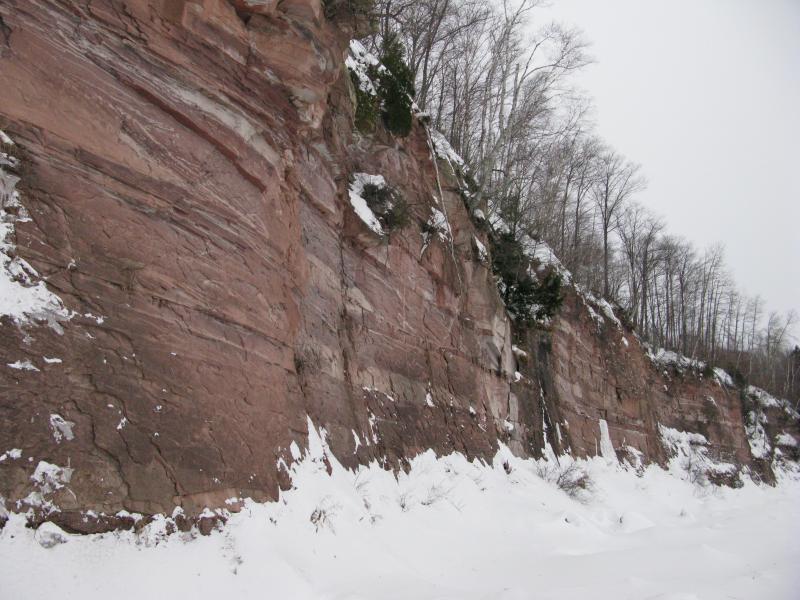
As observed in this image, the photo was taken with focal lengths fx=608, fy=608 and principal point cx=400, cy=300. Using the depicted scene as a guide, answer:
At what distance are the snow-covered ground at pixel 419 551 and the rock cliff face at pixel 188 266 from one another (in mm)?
351

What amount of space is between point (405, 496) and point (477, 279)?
709cm

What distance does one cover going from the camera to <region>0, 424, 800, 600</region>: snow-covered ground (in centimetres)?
421

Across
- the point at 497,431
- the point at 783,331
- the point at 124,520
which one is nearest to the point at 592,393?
the point at 497,431

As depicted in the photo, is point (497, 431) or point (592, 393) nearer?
→ point (497, 431)

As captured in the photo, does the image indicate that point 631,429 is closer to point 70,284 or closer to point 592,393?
point 592,393

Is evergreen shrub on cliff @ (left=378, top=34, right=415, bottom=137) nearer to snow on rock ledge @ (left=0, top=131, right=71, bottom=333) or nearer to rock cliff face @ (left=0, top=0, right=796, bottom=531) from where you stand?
rock cliff face @ (left=0, top=0, right=796, bottom=531)

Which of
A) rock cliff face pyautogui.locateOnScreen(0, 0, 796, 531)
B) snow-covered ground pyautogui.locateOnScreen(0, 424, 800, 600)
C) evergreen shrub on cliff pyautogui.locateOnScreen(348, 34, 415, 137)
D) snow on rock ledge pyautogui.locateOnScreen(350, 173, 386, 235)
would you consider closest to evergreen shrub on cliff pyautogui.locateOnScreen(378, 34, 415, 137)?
evergreen shrub on cliff pyautogui.locateOnScreen(348, 34, 415, 137)

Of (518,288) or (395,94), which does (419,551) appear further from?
(518,288)

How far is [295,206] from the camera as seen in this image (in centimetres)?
834

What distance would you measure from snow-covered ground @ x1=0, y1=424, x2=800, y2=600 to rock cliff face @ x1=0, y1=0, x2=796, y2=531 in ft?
1.15

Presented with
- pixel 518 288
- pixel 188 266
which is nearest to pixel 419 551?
pixel 188 266

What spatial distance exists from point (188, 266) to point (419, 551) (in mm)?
4516

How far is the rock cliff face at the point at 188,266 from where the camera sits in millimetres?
4523

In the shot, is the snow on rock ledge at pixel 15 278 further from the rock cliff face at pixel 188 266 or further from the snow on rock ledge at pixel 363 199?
the snow on rock ledge at pixel 363 199
